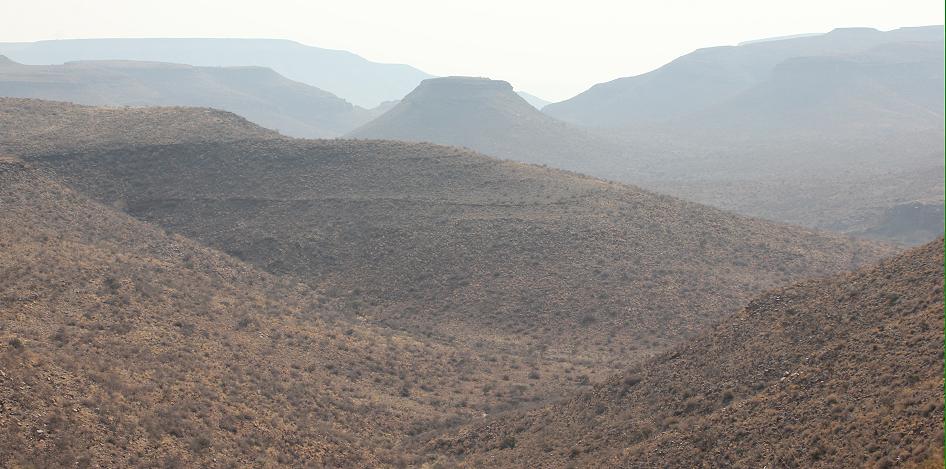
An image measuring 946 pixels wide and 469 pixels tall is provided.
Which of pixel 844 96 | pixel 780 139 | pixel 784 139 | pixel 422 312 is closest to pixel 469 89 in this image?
pixel 780 139

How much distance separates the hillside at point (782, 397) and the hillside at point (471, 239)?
24.5 ft

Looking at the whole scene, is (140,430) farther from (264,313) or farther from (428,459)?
(264,313)

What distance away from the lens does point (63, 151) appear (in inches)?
1956

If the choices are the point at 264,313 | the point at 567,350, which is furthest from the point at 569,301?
the point at 264,313

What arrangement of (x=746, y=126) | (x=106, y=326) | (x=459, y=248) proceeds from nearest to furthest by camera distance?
1. (x=106, y=326)
2. (x=459, y=248)
3. (x=746, y=126)

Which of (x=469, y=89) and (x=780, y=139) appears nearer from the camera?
(x=780, y=139)

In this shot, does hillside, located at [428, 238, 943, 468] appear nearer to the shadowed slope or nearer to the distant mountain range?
the shadowed slope

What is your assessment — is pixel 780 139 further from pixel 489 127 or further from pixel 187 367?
pixel 187 367

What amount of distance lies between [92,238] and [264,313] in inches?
433

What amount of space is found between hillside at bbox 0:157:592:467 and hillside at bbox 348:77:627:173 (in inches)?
3907

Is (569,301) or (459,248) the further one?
(459,248)

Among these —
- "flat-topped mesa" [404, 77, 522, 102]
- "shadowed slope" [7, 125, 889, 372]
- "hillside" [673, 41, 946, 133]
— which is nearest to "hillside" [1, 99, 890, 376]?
"shadowed slope" [7, 125, 889, 372]

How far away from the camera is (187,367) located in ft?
76.4

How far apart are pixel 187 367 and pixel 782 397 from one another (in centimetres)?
1762
